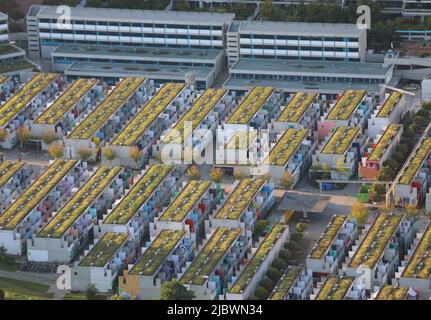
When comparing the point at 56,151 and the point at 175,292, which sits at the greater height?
the point at 175,292

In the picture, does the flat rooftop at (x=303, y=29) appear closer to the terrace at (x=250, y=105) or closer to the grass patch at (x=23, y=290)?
the terrace at (x=250, y=105)

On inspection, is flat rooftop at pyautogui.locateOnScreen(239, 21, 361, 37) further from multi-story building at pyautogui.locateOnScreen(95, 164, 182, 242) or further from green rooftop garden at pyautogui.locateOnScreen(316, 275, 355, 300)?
green rooftop garden at pyautogui.locateOnScreen(316, 275, 355, 300)

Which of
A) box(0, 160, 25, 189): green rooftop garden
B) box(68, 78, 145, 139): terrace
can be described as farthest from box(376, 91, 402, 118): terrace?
box(0, 160, 25, 189): green rooftop garden

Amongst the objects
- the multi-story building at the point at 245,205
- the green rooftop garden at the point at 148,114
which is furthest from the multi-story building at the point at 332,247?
the green rooftop garden at the point at 148,114

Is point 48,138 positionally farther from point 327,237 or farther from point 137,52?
point 327,237

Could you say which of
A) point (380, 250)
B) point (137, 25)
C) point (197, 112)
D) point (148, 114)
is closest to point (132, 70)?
point (137, 25)

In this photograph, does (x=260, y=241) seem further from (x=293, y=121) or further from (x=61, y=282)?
(x=293, y=121)
